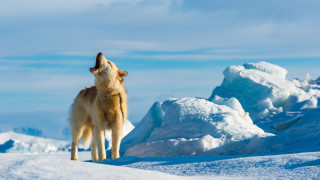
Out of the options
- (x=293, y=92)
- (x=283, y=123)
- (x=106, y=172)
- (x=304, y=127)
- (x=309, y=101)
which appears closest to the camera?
(x=106, y=172)

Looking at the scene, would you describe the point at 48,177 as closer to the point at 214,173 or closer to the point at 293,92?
the point at 214,173

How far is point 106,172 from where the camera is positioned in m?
3.07

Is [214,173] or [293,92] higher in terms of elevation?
[293,92]

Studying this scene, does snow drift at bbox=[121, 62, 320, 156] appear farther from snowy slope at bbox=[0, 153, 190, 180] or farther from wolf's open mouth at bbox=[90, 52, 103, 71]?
snowy slope at bbox=[0, 153, 190, 180]

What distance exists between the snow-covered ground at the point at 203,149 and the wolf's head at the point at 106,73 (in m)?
1.01

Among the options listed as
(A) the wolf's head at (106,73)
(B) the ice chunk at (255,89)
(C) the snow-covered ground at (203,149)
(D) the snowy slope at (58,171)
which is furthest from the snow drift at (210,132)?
(B) the ice chunk at (255,89)

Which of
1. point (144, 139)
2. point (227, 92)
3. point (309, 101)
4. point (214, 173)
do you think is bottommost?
point (214, 173)

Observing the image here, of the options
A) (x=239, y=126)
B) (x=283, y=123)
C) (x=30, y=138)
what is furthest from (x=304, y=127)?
(x=30, y=138)

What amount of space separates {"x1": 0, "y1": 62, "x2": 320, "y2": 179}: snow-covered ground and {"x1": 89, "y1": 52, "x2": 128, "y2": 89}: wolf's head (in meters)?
1.01

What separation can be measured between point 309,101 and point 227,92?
171 inches

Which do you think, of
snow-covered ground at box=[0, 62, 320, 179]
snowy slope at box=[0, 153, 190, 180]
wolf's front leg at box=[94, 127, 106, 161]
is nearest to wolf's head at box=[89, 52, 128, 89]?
wolf's front leg at box=[94, 127, 106, 161]

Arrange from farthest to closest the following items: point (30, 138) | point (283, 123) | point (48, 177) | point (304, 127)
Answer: point (30, 138) → point (283, 123) → point (304, 127) → point (48, 177)

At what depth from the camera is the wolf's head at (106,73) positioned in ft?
15.6

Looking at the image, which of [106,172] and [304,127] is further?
[304,127]
